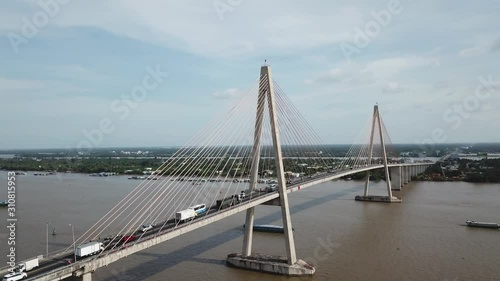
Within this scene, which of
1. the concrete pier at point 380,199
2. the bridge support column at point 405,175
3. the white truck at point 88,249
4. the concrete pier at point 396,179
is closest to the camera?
the white truck at point 88,249

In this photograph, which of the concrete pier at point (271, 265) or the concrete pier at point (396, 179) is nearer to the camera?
the concrete pier at point (271, 265)

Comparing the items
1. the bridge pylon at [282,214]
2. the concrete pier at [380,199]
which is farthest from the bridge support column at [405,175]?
the bridge pylon at [282,214]

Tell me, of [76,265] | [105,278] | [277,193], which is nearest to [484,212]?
[277,193]

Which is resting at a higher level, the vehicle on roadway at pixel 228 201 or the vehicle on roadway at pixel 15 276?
the vehicle on roadway at pixel 228 201

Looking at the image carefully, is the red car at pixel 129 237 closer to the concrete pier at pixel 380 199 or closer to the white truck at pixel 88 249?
the white truck at pixel 88 249

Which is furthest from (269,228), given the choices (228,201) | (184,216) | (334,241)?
(184,216)

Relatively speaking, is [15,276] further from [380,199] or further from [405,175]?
[405,175]
